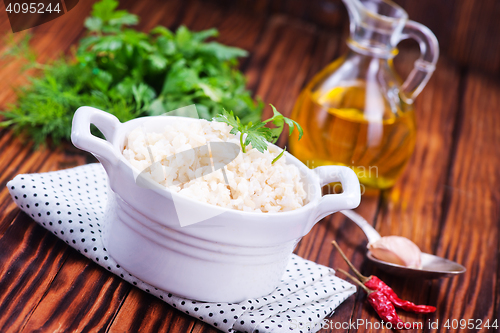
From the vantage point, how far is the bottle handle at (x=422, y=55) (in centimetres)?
124

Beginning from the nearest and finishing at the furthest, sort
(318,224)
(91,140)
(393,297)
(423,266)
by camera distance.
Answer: (91,140), (393,297), (423,266), (318,224)

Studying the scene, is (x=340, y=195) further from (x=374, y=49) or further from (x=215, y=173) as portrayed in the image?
(x=374, y=49)

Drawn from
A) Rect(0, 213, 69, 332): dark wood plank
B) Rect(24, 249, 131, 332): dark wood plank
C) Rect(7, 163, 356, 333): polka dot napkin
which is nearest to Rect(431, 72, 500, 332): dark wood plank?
Rect(7, 163, 356, 333): polka dot napkin

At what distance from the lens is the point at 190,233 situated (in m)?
0.70

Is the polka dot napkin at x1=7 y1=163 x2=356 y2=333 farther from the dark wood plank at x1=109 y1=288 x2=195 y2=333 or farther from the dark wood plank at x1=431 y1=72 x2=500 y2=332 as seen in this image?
the dark wood plank at x1=431 y1=72 x2=500 y2=332

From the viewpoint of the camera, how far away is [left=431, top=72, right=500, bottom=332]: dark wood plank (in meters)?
1.03

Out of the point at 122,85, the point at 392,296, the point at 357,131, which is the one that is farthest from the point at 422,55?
the point at 122,85

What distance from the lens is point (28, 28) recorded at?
66.0 inches

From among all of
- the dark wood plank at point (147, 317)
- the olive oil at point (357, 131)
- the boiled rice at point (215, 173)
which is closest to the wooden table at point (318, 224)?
the dark wood plank at point (147, 317)

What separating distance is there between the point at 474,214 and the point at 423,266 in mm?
416

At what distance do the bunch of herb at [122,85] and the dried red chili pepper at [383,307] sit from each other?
1.94 ft

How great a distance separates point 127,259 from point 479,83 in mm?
1841

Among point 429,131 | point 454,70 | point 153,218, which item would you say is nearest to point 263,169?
point 153,218

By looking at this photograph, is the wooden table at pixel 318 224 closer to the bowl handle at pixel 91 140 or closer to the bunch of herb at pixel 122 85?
the bunch of herb at pixel 122 85
